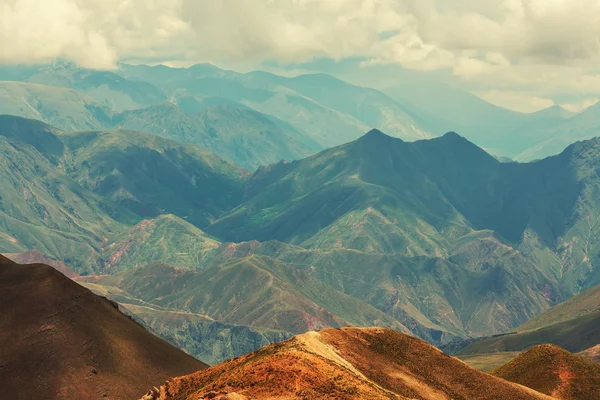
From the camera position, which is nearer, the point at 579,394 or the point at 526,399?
the point at 526,399

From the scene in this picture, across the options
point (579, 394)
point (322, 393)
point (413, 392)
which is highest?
point (322, 393)

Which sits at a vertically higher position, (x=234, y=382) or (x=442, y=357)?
(x=234, y=382)

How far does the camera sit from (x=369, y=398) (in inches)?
4902

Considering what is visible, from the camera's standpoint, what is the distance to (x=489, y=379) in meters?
180

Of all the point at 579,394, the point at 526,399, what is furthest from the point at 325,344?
the point at 579,394

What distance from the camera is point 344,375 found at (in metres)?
134

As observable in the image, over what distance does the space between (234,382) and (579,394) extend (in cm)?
11141

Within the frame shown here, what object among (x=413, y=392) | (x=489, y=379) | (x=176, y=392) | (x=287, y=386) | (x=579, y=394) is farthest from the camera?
(x=579, y=394)

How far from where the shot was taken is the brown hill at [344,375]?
122750mm

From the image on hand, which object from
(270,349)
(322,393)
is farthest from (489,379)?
(322,393)

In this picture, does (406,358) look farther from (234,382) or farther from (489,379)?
(234,382)

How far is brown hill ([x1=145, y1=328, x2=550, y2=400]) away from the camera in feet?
403

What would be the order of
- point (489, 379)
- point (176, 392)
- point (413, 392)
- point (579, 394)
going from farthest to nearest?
point (579, 394)
point (489, 379)
point (413, 392)
point (176, 392)

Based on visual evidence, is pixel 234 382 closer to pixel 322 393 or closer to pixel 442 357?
pixel 322 393
